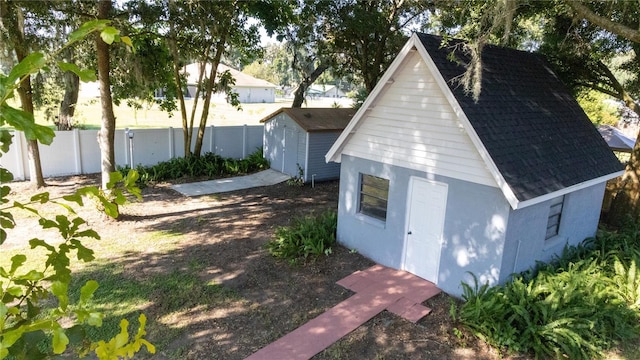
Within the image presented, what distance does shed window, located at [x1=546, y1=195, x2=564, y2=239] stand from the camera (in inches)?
331

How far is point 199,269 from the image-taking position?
28.7 feet

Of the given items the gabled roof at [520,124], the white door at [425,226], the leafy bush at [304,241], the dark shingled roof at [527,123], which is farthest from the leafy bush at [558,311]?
the leafy bush at [304,241]

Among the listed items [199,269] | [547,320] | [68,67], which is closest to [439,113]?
[547,320]

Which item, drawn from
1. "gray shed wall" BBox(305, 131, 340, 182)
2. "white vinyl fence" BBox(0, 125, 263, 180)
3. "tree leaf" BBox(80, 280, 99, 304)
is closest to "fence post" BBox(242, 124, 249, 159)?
"white vinyl fence" BBox(0, 125, 263, 180)

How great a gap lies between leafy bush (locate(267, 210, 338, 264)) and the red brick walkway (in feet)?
3.71

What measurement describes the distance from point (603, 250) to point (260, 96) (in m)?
54.7

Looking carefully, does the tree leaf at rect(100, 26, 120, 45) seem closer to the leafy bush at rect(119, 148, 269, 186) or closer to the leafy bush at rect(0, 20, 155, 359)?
the leafy bush at rect(0, 20, 155, 359)

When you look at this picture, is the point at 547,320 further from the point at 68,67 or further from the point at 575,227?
the point at 68,67

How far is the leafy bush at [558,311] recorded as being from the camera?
6.18 metres

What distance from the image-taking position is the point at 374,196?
30.2ft

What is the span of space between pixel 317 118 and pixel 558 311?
11745mm

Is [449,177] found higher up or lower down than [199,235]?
higher up

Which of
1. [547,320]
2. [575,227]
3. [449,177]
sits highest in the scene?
[449,177]

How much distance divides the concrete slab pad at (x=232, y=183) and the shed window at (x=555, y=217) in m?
9.85
